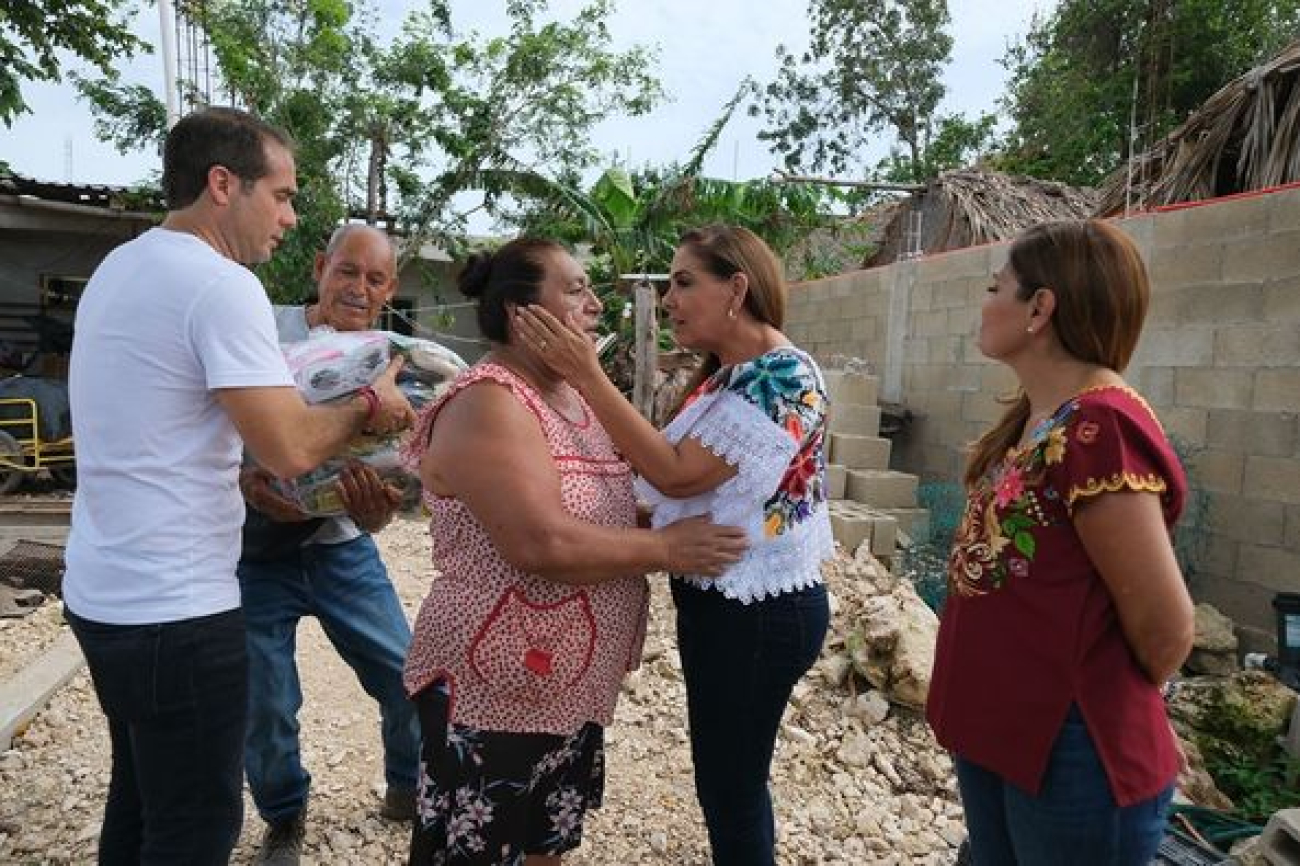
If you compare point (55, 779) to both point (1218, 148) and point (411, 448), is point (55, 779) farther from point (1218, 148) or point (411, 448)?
point (1218, 148)

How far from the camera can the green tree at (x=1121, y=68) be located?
1264cm

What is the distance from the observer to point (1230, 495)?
4223 millimetres

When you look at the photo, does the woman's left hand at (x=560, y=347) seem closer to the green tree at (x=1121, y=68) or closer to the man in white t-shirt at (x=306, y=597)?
the man in white t-shirt at (x=306, y=597)

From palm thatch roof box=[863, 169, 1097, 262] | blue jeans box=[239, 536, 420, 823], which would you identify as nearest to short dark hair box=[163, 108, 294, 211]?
blue jeans box=[239, 536, 420, 823]

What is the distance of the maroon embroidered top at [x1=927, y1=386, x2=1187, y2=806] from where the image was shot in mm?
1277

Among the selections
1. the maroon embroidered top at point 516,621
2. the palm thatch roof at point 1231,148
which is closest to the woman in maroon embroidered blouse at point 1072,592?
the maroon embroidered top at point 516,621

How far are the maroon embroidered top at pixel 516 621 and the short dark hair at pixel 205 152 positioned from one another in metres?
0.54

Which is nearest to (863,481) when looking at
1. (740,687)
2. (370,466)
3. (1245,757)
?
(1245,757)

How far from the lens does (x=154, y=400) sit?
1.42 meters

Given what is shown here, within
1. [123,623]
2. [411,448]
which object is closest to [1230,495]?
[411,448]

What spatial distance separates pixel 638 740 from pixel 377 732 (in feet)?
3.32

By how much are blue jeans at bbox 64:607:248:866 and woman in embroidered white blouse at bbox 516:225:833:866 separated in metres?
0.79

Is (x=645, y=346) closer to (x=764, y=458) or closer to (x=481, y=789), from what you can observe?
(x=764, y=458)

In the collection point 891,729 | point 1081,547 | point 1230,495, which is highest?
point 1081,547
